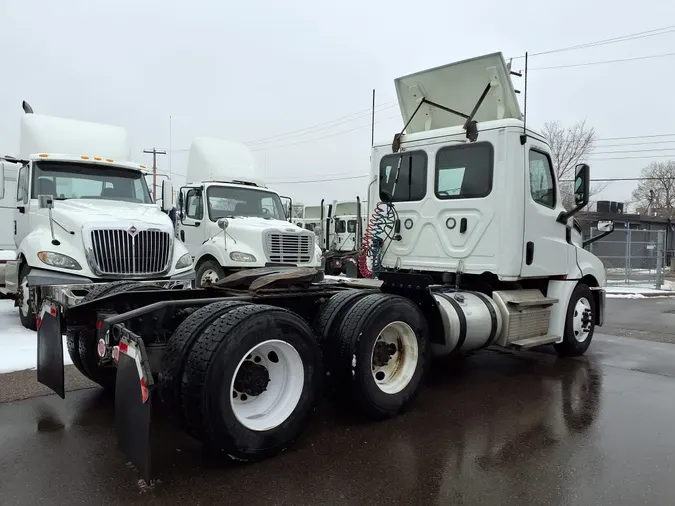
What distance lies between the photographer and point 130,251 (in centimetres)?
734

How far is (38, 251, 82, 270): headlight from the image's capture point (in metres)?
6.94

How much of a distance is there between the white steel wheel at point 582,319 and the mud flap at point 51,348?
6019mm

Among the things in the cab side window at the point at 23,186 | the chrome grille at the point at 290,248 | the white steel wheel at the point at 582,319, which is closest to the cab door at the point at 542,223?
the white steel wheel at the point at 582,319

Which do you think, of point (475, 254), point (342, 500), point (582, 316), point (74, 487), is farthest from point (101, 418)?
point (582, 316)

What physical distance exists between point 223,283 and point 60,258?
11.2 ft

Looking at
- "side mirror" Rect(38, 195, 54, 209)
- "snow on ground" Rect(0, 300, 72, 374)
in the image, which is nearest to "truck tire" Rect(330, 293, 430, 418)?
"snow on ground" Rect(0, 300, 72, 374)

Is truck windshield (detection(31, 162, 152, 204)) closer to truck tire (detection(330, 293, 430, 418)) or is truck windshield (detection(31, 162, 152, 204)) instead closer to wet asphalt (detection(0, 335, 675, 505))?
wet asphalt (detection(0, 335, 675, 505))

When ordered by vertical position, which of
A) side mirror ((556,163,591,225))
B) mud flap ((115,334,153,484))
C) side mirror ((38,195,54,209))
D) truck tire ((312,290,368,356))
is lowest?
mud flap ((115,334,153,484))

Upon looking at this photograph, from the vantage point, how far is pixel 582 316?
708 centimetres

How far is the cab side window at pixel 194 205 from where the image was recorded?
1080cm

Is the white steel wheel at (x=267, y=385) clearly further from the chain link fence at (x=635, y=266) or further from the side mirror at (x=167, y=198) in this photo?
the chain link fence at (x=635, y=266)

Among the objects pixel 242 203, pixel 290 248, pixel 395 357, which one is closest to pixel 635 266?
pixel 290 248

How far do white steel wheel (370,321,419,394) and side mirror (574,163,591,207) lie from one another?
3.21 meters

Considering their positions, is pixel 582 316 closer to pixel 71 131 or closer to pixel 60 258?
pixel 60 258
